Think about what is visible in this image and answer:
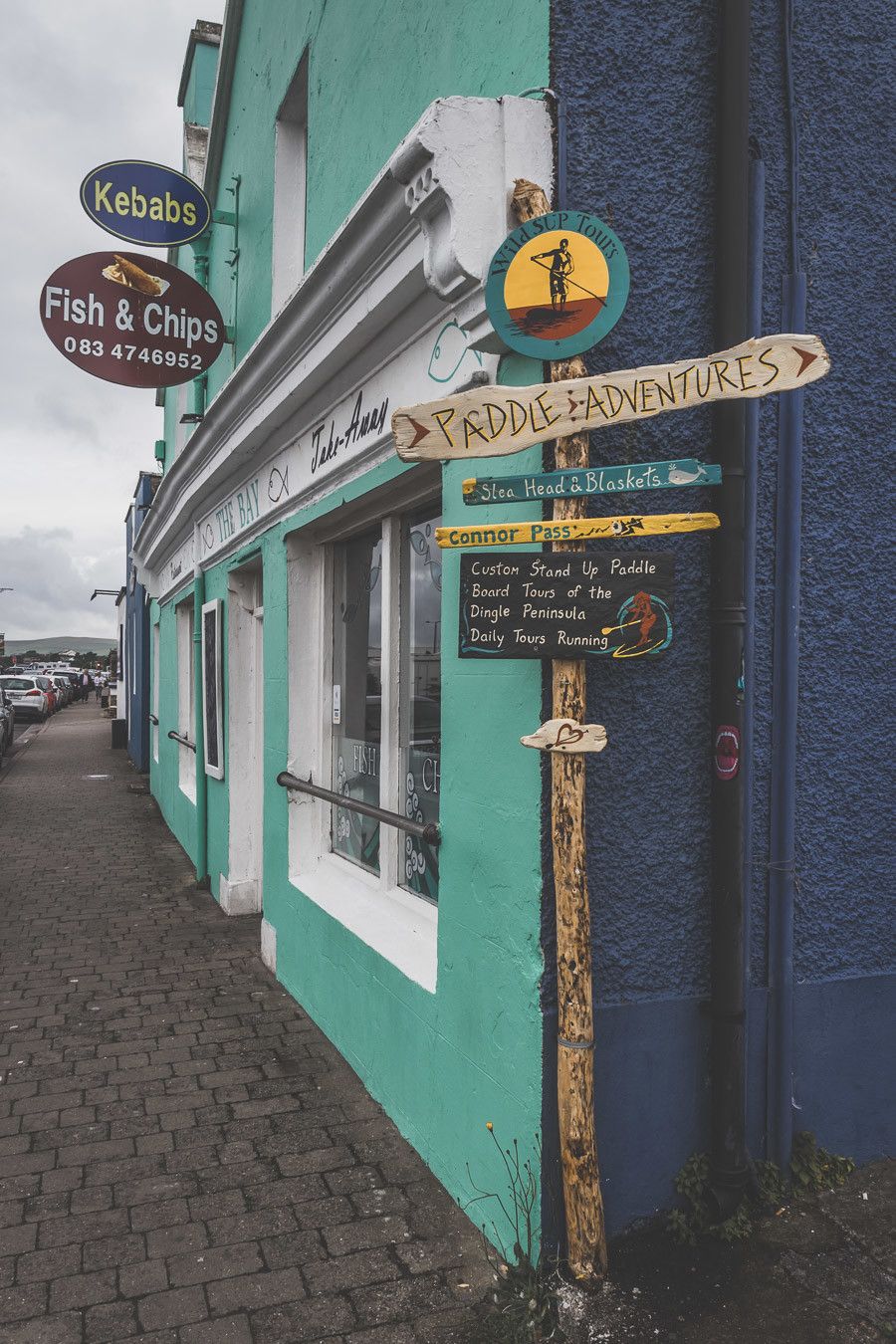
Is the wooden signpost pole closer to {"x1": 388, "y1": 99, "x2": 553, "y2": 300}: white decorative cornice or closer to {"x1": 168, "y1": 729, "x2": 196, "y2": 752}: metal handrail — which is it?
{"x1": 388, "y1": 99, "x2": 553, "y2": 300}: white decorative cornice

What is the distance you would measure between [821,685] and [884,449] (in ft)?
2.79

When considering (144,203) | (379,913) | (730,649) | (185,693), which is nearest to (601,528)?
(730,649)

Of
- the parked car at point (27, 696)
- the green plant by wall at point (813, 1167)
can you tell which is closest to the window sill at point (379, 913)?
the green plant by wall at point (813, 1167)

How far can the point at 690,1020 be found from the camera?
9.43 feet

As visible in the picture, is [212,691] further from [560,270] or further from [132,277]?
[560,270]

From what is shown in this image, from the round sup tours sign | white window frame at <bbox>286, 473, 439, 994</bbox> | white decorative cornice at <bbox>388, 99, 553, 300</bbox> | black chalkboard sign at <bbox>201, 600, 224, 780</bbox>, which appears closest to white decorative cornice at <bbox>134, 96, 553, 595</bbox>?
white decorative cornice at <bbox>388, 99, 553, 300</bbox>

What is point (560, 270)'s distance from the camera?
246 centimetres

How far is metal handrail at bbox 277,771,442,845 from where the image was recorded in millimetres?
3307

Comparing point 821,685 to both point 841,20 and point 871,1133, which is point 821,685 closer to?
point 871,1133

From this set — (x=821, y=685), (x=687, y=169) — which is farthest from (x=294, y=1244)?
(x=687, y=169)

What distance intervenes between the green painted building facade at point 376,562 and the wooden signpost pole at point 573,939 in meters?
0.18

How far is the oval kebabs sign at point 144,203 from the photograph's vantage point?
6.12 meters

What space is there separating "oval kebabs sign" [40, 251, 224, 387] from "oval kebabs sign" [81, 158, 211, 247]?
194 mm

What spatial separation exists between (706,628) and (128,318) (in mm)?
5080
